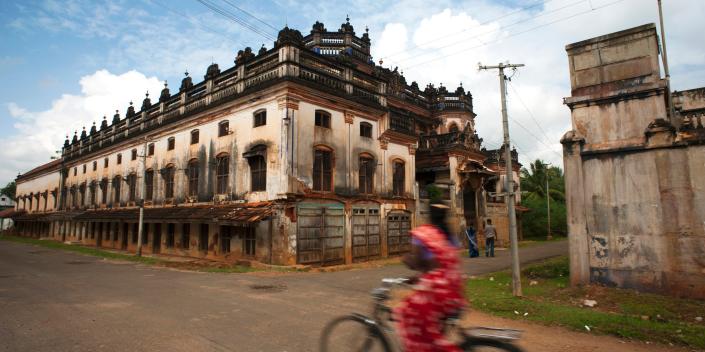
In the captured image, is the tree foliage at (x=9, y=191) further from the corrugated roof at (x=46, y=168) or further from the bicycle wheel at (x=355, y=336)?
the bicycle wheel at (x=355, y=336)

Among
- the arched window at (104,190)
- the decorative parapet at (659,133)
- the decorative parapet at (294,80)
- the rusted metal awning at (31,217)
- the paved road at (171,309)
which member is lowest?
the paved road at (171,309)

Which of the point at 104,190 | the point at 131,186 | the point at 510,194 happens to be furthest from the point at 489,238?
the point at 104,190

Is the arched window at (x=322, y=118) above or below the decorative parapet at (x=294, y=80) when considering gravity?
below

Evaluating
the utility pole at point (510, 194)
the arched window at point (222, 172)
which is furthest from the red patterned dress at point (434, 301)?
the arched window at point (222, 172)

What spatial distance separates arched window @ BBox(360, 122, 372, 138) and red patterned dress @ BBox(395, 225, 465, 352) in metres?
17.0

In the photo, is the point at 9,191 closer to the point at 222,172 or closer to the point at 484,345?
the point at 222,172

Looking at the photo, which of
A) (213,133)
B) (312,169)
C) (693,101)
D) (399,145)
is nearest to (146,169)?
(213,133)

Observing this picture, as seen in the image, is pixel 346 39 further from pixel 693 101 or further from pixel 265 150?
pixel 693 101

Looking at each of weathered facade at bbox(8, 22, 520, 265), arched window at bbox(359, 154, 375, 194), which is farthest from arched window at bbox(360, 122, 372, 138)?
arched window at bbox(359, 154, 375, 194)

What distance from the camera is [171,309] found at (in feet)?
27.3

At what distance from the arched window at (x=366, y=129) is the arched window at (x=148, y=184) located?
595 inches

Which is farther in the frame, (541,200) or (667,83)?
(541,200)

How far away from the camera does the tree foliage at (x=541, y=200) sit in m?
39.1

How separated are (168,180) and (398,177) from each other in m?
14.2
